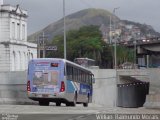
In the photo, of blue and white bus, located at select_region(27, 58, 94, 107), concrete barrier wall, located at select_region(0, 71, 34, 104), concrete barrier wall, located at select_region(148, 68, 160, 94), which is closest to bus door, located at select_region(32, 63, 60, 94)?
blue and white bus, located at select_region(27, 58, 94, 107)

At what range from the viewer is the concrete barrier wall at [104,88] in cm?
6025

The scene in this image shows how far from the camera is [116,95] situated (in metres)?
73.3

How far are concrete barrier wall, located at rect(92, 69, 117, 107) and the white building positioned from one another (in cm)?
1923

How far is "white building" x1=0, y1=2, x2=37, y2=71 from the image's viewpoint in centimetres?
8600

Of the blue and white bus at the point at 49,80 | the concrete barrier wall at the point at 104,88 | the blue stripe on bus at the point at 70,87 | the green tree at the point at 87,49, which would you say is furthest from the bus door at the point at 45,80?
the green tree at the point at 87,49

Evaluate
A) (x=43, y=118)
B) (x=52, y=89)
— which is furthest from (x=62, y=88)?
(x=43, y=118)

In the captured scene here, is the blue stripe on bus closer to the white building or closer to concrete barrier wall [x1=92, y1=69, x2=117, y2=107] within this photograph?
concrete barrier wall [x1=92, y1=69, x2=117, y2=107]

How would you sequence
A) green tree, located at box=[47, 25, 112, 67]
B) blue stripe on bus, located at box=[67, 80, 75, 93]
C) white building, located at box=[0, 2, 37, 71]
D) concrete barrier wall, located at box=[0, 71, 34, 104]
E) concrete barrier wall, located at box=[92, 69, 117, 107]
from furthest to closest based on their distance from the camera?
1. green tree, located at box=[47, 25, 112, 67]
2. white building, located at box=[0, 2, 37, 71]
3. concrete barrier wall, located at box=[92, 69, 117, 107]
4. concrete barrier wall, located at box=[0, 71, 34, 104]
5. blue stripe on bus, located at box=[67, 80, 75, 93]

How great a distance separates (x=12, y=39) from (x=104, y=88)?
26.6 m

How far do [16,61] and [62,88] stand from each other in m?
53.3

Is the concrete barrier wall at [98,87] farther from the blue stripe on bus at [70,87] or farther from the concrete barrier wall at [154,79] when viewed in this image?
the blue stripe on bus at [70,87]

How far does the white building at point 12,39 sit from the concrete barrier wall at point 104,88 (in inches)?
757

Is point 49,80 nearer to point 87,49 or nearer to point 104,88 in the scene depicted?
point 104,88

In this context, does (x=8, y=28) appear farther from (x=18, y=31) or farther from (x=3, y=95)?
(x=3, y=95)
